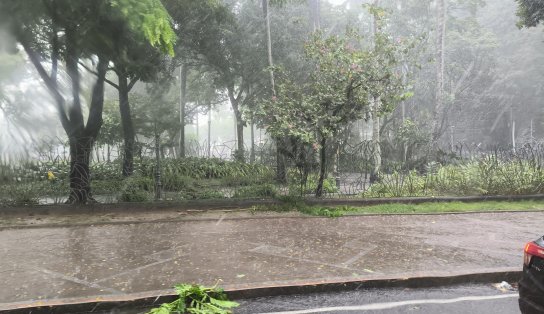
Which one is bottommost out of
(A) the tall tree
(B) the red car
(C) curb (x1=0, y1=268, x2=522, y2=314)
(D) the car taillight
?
(C) curb (x1=0, y1=268, x2=522, y2=314)

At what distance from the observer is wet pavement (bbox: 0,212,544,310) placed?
5207 millimetres

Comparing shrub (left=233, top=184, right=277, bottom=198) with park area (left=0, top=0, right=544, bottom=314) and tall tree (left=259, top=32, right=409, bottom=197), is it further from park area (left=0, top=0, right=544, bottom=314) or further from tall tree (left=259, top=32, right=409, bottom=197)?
tall tree (left=259, top=32, right=409, bottom=197)

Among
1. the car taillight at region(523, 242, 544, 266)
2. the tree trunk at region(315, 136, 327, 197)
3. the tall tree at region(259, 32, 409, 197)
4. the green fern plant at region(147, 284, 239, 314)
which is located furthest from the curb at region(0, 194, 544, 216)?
the car taillight at region(523, 242, 544, 266)

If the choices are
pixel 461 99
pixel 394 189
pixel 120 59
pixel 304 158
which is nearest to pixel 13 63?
pixel 120 59

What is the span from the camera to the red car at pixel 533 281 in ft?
11.6

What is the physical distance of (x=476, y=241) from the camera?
7.43 m

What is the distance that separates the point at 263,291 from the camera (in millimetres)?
4855

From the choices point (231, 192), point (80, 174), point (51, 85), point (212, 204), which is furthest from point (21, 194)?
point (231, 192)

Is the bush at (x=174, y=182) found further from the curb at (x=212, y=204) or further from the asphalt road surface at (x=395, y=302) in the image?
the asphalt road surface at (x=395, y=302)

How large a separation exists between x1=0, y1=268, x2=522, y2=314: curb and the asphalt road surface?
0.08 m

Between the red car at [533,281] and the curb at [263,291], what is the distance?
5.43 feet

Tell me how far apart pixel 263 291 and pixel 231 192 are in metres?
6.26

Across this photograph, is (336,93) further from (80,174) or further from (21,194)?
(21,194)

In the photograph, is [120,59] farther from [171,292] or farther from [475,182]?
[475,182]
